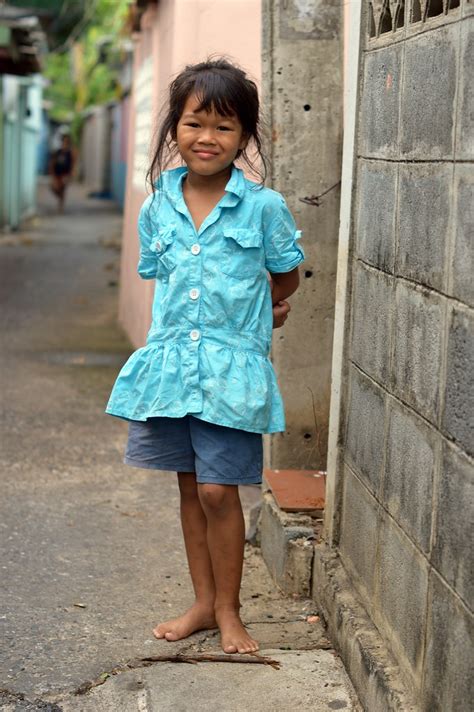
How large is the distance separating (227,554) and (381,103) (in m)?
1.41

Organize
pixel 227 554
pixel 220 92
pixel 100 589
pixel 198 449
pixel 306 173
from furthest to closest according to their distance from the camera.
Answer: pixel 306 173 < pixel 100 589 < pixel 227 554 < pixel 198 449 < pixel 220 92

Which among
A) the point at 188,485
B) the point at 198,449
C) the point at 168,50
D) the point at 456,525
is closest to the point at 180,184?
the point at 198,449

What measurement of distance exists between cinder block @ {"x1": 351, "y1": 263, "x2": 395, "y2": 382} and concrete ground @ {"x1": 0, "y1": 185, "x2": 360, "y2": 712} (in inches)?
35.8

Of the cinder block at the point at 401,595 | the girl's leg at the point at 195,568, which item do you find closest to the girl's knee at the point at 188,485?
the girl's leg at the point at 195,568

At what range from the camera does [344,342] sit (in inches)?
144

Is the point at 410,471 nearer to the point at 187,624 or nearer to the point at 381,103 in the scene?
the point at 381,103

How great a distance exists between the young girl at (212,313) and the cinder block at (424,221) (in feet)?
1.86

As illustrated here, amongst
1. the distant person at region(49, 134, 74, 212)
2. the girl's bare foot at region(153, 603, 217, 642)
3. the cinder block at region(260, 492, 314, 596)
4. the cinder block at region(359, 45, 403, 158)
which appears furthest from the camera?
the distant person at region(49, 134, 74, 212)

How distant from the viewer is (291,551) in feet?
13.3

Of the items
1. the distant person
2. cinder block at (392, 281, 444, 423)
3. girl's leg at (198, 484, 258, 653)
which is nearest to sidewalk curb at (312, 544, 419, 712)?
girl's leg at (198, 484, 258, 653)

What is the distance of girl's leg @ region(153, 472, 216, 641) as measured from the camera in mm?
3641

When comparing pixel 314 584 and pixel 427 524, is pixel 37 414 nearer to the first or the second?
pixel 314 584

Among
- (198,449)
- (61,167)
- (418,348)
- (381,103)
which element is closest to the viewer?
(418,348)

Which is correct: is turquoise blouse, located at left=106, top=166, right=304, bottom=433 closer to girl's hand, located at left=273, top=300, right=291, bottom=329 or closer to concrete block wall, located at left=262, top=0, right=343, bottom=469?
girl's hand, located at left=273, top=300, right=291, bottom=329
